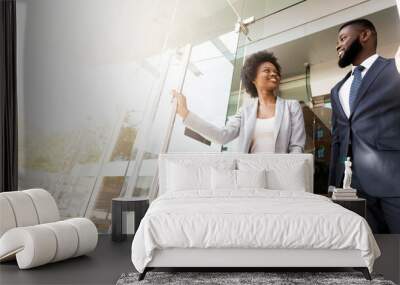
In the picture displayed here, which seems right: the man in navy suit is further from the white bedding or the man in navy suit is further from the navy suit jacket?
the white bedding

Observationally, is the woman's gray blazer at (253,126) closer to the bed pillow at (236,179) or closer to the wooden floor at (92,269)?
the bed pillow at (236,179)

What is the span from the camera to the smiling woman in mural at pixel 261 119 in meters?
5.74

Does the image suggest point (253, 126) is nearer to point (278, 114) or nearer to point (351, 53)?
point (278, 114)

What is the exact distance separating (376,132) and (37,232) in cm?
366

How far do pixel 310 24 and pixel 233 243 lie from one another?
3.20 m

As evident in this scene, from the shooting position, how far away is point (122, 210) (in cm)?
525

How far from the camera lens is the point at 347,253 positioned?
3.62 metres

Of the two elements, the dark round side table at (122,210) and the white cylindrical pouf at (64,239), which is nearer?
the white cylindrical pouf at (64,239)

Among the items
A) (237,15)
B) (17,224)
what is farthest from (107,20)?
(17,224)

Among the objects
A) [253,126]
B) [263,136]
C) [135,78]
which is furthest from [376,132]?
[135,78]

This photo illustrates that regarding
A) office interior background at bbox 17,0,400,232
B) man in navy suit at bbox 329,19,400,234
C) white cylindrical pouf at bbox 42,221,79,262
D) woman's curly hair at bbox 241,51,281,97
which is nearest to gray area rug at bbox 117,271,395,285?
white cylindrical pouf at bbox 42,221,79,262

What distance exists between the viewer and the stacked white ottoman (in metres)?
3.93

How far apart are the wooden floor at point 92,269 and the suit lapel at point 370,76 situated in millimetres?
1671

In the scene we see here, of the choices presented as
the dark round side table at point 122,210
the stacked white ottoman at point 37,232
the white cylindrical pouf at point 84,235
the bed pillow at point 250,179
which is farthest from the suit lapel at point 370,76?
the stacked white ottoman at point 37,232
